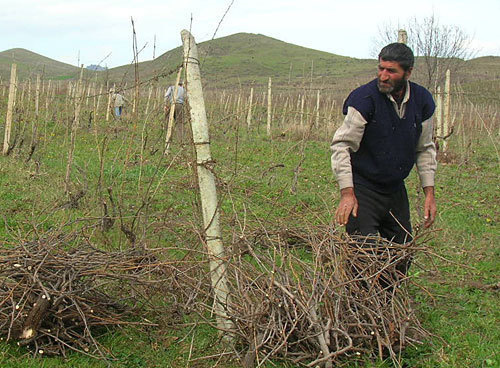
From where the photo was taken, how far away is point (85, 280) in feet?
10.6

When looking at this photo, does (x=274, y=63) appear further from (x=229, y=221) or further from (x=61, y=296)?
(x=61, y=296)

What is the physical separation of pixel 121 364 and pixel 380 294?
166cm

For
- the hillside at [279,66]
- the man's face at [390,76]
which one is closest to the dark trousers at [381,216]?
the man's face at [390,76]

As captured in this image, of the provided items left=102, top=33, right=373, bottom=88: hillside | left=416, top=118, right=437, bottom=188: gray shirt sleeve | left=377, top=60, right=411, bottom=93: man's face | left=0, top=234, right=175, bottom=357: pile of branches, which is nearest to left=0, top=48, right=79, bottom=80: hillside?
left=0, top=234, right=175, bottom=357: pile of branches

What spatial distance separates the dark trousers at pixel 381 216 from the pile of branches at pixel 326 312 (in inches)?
4.3

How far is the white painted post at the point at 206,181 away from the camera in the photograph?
301 centimetres

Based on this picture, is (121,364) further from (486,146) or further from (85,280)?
(486,146)

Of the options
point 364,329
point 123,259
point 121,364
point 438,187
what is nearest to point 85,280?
point 123,259

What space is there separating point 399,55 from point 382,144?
0.56 metres

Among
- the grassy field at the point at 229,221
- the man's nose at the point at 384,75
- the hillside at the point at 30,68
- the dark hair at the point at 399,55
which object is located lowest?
the grassy field at the point at 229,221

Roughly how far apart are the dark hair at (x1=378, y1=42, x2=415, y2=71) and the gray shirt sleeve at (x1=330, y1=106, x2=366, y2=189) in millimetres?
390

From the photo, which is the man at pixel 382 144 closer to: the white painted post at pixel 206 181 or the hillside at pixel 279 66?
the white painted post at pixel 206 181

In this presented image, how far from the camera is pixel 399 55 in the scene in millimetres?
3078

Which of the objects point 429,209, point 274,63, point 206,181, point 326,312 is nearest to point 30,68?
point 206,181
